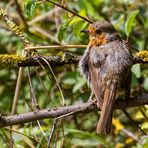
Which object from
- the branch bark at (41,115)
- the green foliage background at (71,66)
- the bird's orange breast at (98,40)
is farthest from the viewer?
the green foliage background at (71,66)

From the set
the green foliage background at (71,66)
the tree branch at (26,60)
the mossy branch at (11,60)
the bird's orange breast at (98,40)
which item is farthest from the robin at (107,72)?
the green foliage background at (71,66)

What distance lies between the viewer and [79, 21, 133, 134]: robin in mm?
3443

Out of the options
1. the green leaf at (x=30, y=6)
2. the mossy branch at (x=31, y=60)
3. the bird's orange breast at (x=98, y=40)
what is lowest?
the bird's orange breast at (x=98, y=40)

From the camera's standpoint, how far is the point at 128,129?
576cm

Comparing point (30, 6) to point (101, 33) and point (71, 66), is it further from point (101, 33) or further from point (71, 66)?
point (71, 66)

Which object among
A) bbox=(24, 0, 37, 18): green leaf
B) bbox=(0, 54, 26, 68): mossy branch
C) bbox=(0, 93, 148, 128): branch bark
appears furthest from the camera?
bbox=(24, 0, 37, 18): green leaf

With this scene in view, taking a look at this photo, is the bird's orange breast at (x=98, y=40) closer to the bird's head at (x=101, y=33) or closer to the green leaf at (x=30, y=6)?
the bird's head at (x=101, y=33)

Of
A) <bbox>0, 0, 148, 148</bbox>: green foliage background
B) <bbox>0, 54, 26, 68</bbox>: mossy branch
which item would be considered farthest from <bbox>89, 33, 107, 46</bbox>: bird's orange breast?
<bbox>0, 54, 26, 68</bbox>: mossy branch

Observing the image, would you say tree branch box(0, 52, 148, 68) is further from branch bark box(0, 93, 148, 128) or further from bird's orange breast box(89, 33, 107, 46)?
bird's orange breast box(89, 33, 107, 46)

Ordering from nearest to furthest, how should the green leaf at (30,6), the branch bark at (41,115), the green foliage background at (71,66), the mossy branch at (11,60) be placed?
the branch bark at (41,115) → the mossy branch at (11,60) → the green leaf at (30,6) → the green foliage background at (71,66)

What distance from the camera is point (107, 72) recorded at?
3676mm

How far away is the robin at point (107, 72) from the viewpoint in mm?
3443

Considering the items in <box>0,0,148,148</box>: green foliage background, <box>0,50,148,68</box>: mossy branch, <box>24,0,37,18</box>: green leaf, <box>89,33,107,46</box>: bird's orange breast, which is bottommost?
<box>0,0,148,148</box>: green foliage background

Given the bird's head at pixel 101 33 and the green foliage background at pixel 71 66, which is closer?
the bird's head at pixel 101 33
